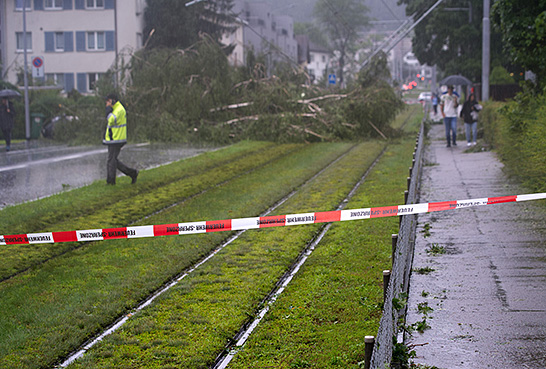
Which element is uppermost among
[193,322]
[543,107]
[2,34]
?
[2,34]

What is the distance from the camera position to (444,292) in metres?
7.55

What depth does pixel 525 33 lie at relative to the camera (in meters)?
17.4

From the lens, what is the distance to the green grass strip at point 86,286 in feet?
20.7

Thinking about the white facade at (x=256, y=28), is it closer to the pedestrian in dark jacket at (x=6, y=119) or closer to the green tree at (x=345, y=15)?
the pedestrian in dark jacket at (x=6, y=119)

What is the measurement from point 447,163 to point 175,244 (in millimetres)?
12566

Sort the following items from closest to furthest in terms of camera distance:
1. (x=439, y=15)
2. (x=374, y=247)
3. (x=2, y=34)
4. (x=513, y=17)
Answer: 1. (x=374, y=247)
2. (x=513, y=17)
3. (x=439, y=15)
4. (x=2, y=34)

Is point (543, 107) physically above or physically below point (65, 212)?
above

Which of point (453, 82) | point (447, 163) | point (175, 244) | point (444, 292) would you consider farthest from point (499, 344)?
point (453, 82)

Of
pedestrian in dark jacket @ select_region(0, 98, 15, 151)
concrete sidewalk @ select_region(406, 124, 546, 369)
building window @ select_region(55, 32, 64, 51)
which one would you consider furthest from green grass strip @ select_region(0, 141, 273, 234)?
building window @ select_region(55, 32, 64, 51)

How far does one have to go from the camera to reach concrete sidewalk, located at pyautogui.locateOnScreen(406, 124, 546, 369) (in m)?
5.85

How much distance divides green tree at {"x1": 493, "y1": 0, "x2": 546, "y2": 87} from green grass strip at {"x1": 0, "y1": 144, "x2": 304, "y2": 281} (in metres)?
7.51

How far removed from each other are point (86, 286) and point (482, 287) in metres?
4.23

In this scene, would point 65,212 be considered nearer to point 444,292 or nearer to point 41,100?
point 444,292

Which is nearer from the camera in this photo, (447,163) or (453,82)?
(447,163)
